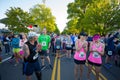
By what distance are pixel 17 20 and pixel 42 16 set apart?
28.3m

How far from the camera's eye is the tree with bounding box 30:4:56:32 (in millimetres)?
81688

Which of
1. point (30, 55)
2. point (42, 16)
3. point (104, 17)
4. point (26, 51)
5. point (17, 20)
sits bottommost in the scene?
point (30, 55)

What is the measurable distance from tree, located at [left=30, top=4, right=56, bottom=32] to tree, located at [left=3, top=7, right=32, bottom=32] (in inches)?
956

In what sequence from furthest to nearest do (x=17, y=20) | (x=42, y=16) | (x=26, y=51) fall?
1. (x=42, y=16)
2. (x=17, y=20)
3. (x=26, y=51)

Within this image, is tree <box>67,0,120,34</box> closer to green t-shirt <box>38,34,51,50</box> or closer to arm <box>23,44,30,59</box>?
green t-shirt <box>38,34,51,50</box>

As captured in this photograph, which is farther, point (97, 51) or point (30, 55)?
point (97, 51)

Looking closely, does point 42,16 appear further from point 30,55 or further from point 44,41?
point 30,55

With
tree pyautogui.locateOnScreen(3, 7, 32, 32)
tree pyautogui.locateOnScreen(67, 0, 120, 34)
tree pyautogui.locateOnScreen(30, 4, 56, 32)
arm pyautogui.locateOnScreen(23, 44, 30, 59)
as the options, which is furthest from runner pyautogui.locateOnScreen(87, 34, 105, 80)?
tree pyautogui.locateOnScreen(30, 4, 56, 32)

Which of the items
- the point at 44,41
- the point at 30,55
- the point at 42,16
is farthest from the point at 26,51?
the point at 42,16

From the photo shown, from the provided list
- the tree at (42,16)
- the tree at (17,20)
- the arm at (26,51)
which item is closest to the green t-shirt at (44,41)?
the arm at (26,51)

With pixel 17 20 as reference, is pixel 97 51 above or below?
below

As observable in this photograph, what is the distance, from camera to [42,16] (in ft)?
271

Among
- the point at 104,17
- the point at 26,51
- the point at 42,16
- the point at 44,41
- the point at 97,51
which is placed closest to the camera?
the point at 26,51

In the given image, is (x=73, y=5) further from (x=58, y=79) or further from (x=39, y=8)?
(x=58, y=79)
